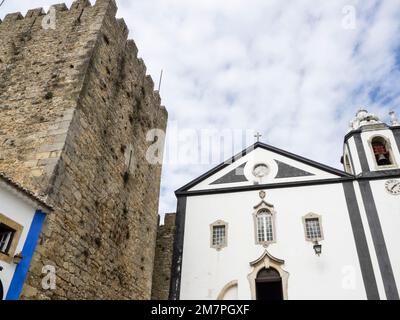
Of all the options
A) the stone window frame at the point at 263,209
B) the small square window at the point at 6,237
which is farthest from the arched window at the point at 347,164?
the small square window at the point at 6,237

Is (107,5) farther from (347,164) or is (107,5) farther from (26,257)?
(347,164)

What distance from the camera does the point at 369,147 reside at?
478 inches

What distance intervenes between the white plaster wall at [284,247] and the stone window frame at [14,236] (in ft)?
22.1

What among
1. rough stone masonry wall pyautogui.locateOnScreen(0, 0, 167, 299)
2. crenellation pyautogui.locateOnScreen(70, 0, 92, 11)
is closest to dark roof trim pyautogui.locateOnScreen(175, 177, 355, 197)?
rough stone masonry wall pyautogui.locateOnScreen(0, 0, 167, 299)

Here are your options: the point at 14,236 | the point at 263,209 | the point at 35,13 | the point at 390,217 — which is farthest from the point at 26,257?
the point at 390,217

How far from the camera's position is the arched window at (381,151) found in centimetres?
1184

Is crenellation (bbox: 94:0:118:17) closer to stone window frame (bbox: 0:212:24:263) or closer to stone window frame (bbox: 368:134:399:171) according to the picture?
stone window frame (bbox: 0:212:24:263)

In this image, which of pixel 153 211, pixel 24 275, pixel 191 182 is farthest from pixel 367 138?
pixel 24 275

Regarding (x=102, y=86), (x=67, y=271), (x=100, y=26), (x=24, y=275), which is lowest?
(x=24, y=275)

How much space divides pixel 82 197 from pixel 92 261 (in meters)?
1.37

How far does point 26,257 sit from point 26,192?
102 centimetres

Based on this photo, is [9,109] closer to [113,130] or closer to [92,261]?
[113,130]

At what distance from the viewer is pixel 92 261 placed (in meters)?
7.21
